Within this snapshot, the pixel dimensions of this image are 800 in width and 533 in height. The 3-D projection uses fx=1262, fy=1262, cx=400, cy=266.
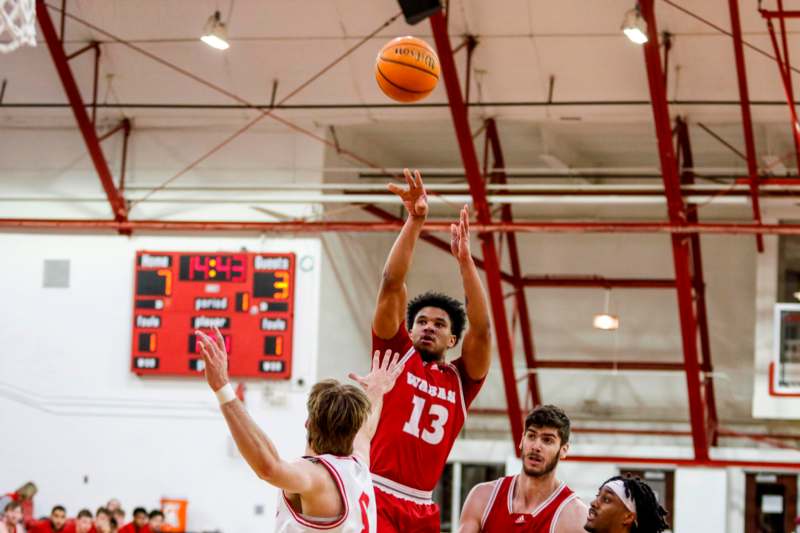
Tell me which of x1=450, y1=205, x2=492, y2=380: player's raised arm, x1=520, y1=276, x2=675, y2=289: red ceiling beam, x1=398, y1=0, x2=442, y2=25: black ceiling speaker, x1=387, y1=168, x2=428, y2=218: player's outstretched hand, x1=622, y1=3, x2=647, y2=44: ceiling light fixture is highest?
x1=622, y1=3, x2=647, y2=44: ceiling light fixture

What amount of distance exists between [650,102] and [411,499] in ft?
43.3

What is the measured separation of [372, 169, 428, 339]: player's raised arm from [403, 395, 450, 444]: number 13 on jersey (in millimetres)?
540

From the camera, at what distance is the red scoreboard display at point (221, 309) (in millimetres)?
20500

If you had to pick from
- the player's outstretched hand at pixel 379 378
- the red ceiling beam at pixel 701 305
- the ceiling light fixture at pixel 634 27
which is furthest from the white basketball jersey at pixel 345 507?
the red ceiling beam at pixel 701 305

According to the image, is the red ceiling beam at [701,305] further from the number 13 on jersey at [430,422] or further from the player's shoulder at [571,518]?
the number 13 on jersey at [430,422]

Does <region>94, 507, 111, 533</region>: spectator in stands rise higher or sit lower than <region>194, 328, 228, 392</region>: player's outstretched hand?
lower

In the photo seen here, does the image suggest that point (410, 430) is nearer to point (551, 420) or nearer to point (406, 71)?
point (551, 420)

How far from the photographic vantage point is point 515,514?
326 inches

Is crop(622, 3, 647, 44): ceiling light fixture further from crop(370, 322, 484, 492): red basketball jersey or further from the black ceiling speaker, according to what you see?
crop(370, 322, 484, 492): red basketball jersey

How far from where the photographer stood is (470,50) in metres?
19.6

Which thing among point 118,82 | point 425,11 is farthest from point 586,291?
point 425,11

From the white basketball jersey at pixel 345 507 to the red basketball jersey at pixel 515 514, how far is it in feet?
8.18

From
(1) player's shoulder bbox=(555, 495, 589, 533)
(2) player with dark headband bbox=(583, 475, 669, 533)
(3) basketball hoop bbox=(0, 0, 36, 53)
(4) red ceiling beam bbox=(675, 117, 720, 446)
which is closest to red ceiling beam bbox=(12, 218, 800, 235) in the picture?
(4) red ceiling beam bbox=(675, 117, 720, 446)

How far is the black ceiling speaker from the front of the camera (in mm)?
14195
